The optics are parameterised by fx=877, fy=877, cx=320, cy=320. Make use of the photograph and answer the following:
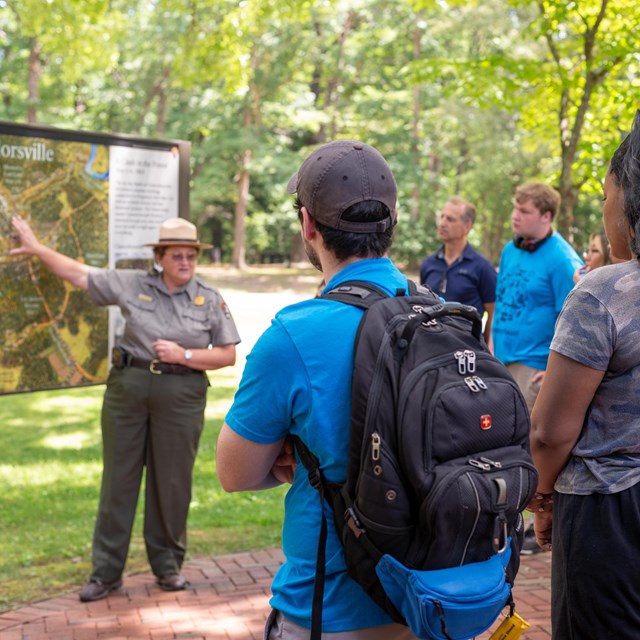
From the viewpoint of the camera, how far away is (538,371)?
588 cm

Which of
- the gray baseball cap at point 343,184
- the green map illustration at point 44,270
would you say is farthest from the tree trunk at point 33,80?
the gray baseball cap at point 343,184

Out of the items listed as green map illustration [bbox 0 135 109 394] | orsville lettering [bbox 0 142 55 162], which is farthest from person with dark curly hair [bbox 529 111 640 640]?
orsville lettering [bbox 0 142 55 162]

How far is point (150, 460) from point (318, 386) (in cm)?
359

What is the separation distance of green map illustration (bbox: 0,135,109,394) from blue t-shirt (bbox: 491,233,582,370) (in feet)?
9.05

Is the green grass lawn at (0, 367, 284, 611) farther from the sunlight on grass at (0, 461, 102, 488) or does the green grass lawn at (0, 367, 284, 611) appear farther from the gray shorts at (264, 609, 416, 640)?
the gray shorts at (264, 609, 416, 640)

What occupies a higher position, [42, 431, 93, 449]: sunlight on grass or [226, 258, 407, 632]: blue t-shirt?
[226, 258, 407, 632]: blue t-shirt

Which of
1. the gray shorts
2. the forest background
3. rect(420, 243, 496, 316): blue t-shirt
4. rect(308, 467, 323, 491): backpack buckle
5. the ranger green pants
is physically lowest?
the ranger green pants

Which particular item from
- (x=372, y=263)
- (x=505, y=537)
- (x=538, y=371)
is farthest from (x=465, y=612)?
(x=538, y=371)

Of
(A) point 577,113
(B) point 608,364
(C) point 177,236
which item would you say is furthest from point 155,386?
(A) point 577,113

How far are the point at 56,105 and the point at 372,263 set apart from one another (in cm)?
3511

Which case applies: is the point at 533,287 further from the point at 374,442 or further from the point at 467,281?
the point at 374,442

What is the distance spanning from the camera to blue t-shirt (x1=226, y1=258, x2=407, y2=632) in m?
2.04

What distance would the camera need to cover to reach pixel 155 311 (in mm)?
5207

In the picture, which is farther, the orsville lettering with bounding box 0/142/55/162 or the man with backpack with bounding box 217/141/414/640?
the orsville lettering with bounding box 0/142/55/162
